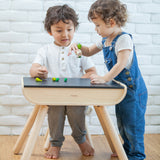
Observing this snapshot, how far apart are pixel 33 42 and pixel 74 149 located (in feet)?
2.24

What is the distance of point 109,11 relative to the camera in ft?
4.44

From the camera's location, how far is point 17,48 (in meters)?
1.83

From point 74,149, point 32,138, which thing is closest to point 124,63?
point 32,138

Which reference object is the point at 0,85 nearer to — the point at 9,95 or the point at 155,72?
the point at 9,95

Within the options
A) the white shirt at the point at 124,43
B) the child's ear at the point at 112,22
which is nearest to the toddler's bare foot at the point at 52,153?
the white shirt at the point at 124,43

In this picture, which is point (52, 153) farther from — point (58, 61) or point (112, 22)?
point (112, 22)

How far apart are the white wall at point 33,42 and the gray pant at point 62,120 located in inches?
14.3

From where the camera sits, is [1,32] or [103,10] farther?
[1,32]

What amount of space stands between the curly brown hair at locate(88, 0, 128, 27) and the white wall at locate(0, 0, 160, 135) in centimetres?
47

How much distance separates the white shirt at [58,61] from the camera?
1586 millimetres

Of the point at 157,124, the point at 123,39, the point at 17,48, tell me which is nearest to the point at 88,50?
the point at 123,39

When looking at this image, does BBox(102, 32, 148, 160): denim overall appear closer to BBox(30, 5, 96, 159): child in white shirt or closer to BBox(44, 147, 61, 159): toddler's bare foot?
BBox(30, 5, 96, 159): child in white shirt

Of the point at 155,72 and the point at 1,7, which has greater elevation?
the point at 1,7

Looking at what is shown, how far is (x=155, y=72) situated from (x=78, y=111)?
2.30 feet
